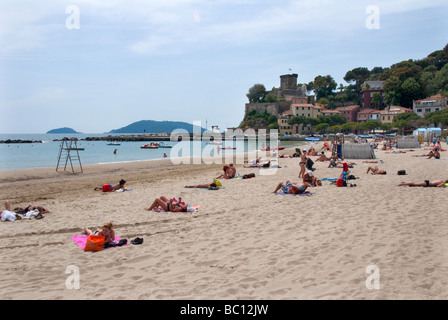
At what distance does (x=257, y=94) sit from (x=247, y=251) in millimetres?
A: 111213

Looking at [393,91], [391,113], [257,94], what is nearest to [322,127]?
[391,113]

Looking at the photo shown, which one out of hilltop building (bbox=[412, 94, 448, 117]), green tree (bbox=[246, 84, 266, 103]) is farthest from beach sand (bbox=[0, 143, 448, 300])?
green tree (bbox=[246, 84, 266, 103])

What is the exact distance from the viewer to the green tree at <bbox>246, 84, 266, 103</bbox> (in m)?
114

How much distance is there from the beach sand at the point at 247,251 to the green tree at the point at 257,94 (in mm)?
106382

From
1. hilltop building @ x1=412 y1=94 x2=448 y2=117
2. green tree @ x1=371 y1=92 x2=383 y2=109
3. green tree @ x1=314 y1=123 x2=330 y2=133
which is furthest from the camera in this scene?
green tree @ x1=371 y1=92 x2=383 y2=109

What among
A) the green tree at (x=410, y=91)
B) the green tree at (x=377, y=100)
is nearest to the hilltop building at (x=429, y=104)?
the green tree at (x=410, y=91)

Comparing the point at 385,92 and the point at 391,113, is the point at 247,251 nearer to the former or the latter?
the point at 391,113

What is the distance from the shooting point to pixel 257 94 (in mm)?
113562

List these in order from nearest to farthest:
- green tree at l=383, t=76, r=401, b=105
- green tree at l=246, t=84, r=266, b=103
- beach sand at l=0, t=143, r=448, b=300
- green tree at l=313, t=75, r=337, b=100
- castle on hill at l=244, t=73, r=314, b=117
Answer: beach sand at l=0, t=143, r=448, b=300
green tree at l=383, t=76, r=401, b=105
castle on hill at l=244, t=73, r=314, b=117
green tree at l=313, t=75, r=337, b=100
green tree at l=246, t=84, r=266, b=103

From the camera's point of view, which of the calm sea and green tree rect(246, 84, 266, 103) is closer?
the calm sea

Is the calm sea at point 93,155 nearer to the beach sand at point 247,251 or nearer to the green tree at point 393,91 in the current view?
the beach sand at point 247,251

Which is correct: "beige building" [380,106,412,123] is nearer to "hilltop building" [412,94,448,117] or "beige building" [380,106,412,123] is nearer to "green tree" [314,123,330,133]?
"hilltop building" [412,94,448,117]

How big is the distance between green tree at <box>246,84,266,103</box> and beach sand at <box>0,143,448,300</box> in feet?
349

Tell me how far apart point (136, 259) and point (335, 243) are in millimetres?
2972
